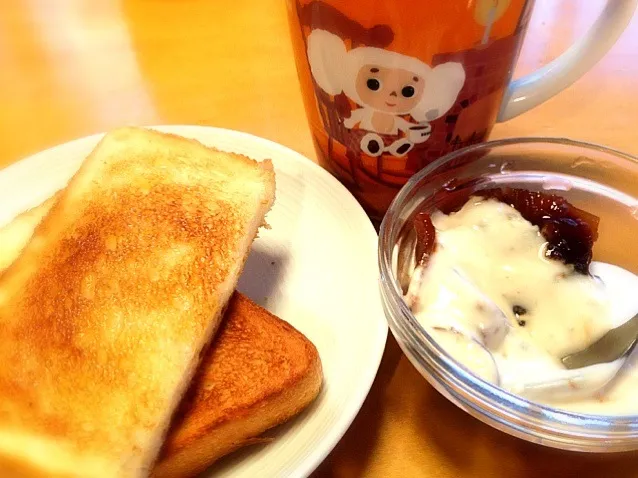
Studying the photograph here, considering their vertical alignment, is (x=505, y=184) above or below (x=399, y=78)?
below

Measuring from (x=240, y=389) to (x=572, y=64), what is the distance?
1.92 feet

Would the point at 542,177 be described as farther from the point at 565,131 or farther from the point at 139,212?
the point at 139,212

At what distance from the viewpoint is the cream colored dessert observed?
0.62m

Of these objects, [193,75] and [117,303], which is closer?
[117,303]

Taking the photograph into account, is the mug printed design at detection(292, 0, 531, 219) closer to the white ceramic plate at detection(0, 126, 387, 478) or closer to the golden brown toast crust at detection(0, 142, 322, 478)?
the white ceramic plate at detection(0, 126, 387, 478)

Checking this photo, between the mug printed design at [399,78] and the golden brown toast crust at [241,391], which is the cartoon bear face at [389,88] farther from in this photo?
the golden brown toast crust at [241,391]

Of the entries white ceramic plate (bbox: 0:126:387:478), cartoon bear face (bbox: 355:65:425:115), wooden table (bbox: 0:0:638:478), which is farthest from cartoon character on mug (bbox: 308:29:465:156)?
wooden table (bbox: 0:0:638:478)

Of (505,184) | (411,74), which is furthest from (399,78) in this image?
(505,184)

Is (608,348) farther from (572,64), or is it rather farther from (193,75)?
(193,75)

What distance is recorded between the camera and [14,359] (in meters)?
0.64

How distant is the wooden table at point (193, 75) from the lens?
1.11 m

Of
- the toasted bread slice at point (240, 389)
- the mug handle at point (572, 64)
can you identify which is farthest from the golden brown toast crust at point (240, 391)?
the mug handle at point (572, 64)

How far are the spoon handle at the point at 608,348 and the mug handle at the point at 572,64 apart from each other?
33 centimetres

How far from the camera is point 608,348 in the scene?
0.66 m
